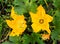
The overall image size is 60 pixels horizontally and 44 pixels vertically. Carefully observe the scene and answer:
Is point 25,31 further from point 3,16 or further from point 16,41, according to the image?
point 3,16

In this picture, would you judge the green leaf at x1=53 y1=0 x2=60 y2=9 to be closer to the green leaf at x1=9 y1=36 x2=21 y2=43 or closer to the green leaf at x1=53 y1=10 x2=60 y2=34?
the green leaf at x1=53 y1=10 x2=60 y2=34

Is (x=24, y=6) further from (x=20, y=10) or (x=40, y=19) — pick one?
(x=40, y=19)

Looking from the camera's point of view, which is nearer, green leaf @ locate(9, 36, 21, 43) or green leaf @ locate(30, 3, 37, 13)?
green leaf @ locate(30, 3, 37, 13)

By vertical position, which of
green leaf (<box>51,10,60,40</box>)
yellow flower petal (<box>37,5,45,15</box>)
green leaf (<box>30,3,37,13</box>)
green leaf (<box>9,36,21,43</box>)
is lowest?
green leaf (<box>9,36,21,43</box>)

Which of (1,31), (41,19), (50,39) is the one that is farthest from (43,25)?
(1,31)

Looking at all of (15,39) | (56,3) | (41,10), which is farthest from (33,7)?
(15,39)

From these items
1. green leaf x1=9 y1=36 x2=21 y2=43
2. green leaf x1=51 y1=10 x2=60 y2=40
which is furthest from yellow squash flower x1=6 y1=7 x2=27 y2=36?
green leaf x1=51 y1=10 x2=60 y2=40

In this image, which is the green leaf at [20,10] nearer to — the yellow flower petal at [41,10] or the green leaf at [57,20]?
the yellow flower petal at [41,10]

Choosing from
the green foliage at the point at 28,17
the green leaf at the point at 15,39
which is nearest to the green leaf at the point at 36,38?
the green foliage at the point at 28,17
